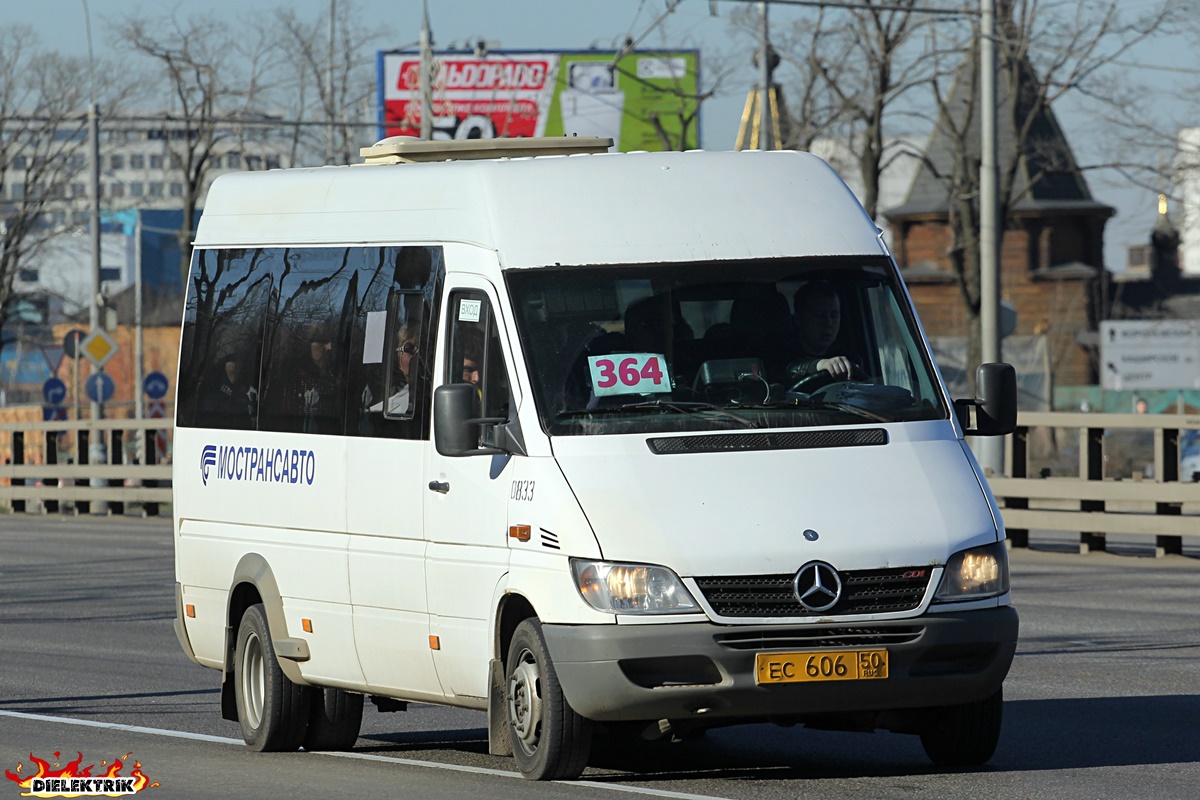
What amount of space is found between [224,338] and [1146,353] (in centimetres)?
3525

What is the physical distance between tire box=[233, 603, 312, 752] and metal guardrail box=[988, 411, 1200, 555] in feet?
38.5

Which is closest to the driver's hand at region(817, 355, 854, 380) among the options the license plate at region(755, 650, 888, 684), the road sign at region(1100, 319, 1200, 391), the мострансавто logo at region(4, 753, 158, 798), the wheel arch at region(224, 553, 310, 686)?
the license plate at region(755, 650, 888, 684)

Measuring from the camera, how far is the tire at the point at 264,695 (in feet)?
31.6

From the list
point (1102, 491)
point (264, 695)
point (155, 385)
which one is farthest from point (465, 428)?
point (155, 385)

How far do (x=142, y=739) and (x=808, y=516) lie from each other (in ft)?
12.0

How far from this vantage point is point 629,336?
27.3 ft

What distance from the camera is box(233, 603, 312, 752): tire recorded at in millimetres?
9625

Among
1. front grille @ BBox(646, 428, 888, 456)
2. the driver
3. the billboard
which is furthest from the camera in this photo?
the billboard

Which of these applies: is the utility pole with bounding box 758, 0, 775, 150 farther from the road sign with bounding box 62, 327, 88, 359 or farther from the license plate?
the license plate

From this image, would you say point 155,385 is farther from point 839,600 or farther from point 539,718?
point 839,600

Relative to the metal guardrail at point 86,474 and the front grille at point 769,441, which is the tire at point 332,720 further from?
the metal guardrail at point 86,474
